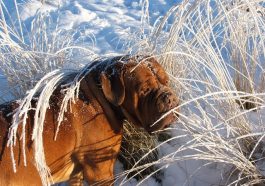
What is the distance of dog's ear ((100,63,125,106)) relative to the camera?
268 cm

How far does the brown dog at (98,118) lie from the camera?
8.56 ft

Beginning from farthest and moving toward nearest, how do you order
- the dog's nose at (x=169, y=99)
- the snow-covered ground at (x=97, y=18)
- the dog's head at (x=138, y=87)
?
the snow-covered ground at (x=97, y=18) < the dog's head at (x=138, y=87) < the dog's nose at (x=169, y=99)

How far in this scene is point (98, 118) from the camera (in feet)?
8.99

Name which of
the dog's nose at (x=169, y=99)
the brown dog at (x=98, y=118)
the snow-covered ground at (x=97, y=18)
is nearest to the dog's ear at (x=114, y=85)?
the brown dog at (x=98, y=118)

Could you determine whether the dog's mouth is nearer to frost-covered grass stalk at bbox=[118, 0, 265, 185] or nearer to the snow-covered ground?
frost-covered grass stalk at bbox=[118, 0, 265, 185]

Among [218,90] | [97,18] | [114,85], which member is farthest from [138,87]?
[97,18]

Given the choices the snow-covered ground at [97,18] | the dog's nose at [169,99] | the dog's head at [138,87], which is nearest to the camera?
the dog's nose at [169,99]

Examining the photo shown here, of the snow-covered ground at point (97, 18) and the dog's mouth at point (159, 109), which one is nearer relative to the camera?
the dog's mouth at point (159, 109)

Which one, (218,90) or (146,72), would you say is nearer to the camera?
(146,72)

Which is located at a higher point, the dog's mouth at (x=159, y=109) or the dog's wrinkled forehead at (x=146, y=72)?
the dog's wrinkled forehead at (x=146, y=72)

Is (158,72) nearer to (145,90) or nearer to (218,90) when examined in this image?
(145,90)

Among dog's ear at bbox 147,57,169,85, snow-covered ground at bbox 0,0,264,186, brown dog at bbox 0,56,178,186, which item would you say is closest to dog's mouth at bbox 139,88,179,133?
brown dog at bbox 0,56,178,186

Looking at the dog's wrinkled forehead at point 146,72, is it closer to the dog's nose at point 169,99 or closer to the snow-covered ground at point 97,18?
the dog's nose at point 169,99

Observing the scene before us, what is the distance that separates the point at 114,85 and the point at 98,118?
0.23 m
